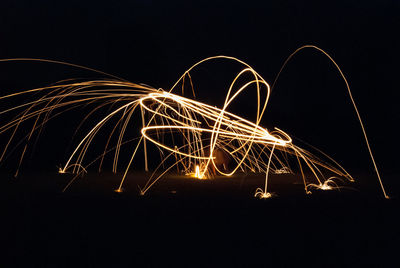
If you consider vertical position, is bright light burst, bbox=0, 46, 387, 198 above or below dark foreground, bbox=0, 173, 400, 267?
above

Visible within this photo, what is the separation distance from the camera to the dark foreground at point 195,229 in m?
4.74

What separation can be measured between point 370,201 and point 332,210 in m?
1.59

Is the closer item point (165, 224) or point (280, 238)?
point (280, 238)

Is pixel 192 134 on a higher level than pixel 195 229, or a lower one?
higher

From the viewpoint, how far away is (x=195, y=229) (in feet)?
19.5

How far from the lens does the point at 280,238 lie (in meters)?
5.59

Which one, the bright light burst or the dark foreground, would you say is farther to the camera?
the bright light burst

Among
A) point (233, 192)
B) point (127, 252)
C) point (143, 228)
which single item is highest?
point (233, 192)

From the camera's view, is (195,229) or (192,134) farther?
(192,134)

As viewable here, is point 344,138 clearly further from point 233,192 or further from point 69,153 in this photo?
point 233,192

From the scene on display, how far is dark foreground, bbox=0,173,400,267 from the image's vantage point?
4742 mm

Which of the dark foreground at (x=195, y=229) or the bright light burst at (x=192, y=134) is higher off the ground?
the bright light burst at (x=192, y=134)

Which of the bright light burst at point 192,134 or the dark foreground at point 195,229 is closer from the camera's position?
the dark foreground at point 195,229

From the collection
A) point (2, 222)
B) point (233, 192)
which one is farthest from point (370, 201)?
point (2, 222)
